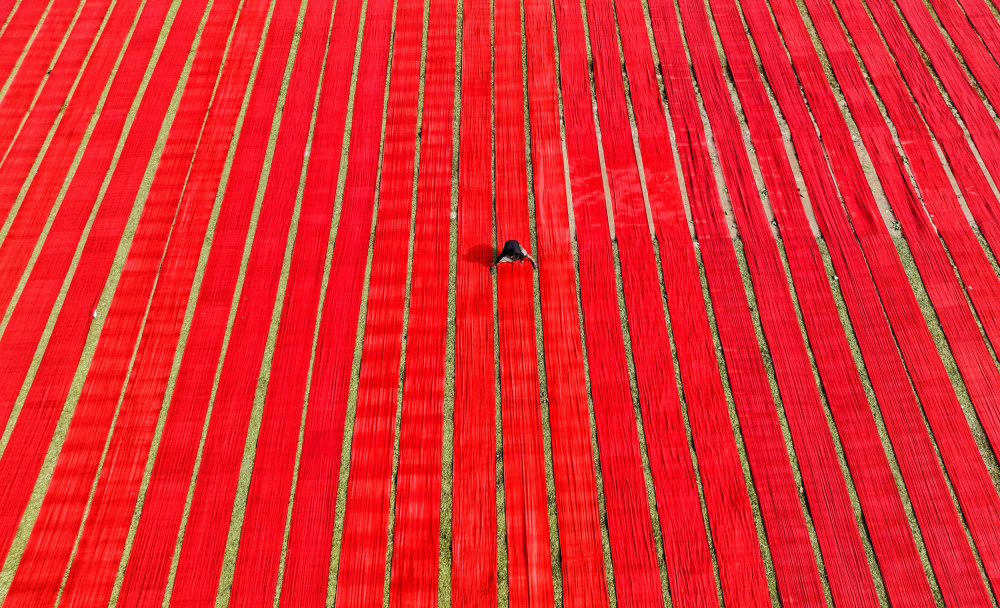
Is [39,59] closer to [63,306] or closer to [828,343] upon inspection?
[63,306]

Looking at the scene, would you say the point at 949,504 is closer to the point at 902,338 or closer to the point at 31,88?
the point at 902,338

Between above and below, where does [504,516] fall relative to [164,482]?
below

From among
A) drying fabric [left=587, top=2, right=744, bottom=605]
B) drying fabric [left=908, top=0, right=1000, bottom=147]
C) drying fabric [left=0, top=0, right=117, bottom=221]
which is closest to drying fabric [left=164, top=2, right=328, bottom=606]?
drying fabric [left=0, top=0, right=117, bottom=221]

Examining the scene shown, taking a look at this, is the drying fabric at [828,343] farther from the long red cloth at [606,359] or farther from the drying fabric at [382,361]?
the drying fabric at [382,361]

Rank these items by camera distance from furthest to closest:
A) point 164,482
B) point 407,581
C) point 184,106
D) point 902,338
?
1. point 184,106
2. point 902,338
3. point 164,482
4. point 407,581

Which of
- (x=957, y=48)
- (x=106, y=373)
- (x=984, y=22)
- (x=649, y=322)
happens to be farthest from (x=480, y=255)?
(x=984, y=22)

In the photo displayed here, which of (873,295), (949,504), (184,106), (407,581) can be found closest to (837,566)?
(949,504)

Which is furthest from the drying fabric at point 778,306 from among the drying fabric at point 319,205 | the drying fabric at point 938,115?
the drying fabric at point 319,205
